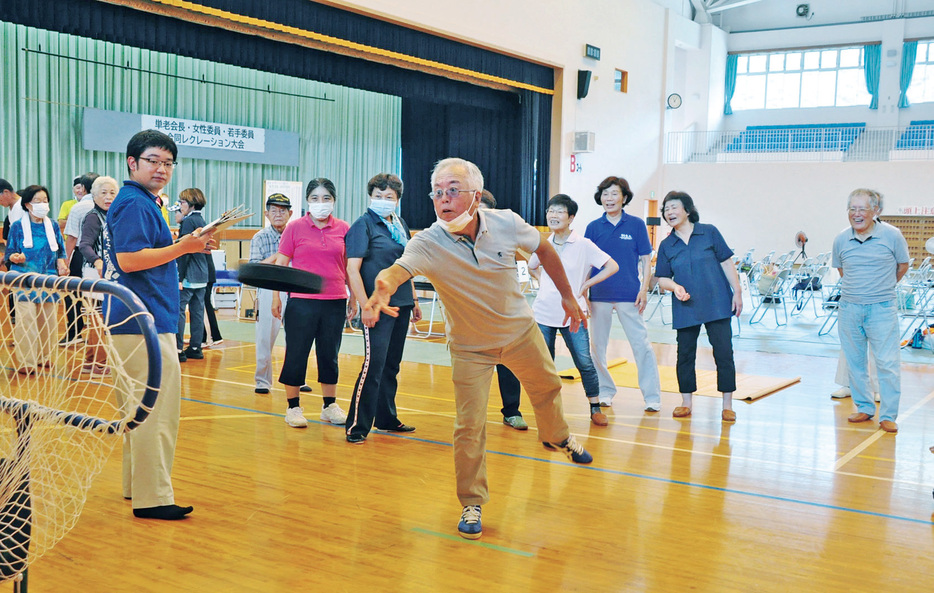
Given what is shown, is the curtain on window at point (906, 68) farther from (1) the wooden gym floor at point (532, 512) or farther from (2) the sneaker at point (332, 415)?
(2) the sneaker at point (332, 415)

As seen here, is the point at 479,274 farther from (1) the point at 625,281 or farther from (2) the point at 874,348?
(2) the point at 874,348

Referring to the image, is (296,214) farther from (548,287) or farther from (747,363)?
(548,287)

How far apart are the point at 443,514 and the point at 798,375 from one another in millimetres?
4768

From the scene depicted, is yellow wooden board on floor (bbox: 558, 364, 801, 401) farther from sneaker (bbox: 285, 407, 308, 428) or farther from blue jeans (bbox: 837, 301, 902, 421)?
sneaker (bbox: 285, 407, 308, 428)

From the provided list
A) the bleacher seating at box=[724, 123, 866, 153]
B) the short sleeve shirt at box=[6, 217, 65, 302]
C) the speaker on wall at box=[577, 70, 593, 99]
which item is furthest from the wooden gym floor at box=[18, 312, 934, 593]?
the bleacher seating at box=[724, 123, 866, 153]

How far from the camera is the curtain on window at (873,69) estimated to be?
22.3 meters

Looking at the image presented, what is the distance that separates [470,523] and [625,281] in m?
2.66

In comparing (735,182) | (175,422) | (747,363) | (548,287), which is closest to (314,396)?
(548,287)

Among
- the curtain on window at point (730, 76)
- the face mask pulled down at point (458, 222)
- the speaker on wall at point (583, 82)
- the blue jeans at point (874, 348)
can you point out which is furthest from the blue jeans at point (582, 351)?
the curtain on window at point (730, 76)

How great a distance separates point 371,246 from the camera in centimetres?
454

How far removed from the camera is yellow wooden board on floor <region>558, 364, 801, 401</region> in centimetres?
630

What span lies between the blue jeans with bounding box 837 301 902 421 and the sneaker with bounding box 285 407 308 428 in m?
3.39

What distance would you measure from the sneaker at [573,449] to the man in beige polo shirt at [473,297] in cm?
47

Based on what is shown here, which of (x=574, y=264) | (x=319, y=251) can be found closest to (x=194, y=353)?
(x=319, y=251)
